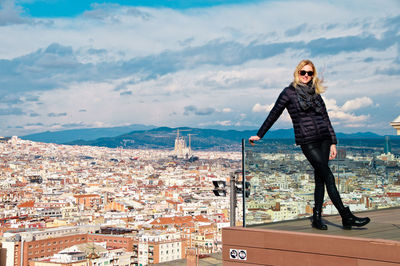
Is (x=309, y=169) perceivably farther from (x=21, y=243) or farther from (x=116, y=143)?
(x=116, y=143)

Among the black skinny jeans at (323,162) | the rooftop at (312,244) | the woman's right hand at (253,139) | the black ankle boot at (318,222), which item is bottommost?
the rooftop at (312,244)

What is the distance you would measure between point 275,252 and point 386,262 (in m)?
0.60

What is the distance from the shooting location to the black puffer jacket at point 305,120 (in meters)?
3.01

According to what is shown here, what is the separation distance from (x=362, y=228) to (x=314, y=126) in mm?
616

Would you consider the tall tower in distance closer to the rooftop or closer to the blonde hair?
Answer: the rooftop

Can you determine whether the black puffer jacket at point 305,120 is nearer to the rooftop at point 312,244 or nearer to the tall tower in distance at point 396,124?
the rooftop at point 312,244

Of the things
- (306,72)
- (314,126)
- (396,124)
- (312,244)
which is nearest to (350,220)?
(312,244)

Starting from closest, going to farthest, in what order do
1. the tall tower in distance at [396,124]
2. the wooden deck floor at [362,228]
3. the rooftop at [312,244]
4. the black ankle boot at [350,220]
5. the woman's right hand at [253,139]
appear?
the rooftop at [312,244], the wooden deck floor at [362,228], the black ankle boot at [350,220], the woman's right hand at [253,139], the tall tower in distance at [396,124]

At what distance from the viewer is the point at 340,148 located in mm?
3625

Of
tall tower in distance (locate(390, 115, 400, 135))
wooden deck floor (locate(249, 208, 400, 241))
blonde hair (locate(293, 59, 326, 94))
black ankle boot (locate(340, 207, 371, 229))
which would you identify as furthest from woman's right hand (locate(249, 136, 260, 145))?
tall tower in distance (locate(390, 115, 400, 135))

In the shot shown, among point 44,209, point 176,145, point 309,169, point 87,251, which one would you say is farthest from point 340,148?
point 176,145

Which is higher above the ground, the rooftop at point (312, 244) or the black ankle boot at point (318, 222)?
the black ankle boot at point (318, 222)

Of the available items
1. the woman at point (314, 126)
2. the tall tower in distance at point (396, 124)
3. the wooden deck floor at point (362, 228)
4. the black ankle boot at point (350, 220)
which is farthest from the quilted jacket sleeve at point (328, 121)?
the tall tower in distance at point (396, 124)

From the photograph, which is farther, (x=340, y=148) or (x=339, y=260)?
(x=340, y=148)
